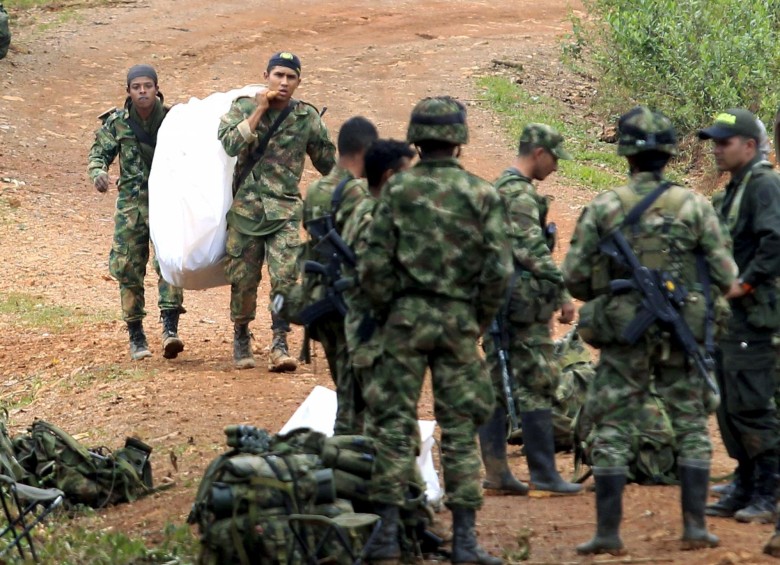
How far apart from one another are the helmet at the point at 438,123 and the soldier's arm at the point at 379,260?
31 cm

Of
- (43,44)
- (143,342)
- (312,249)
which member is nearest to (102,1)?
(43,44)

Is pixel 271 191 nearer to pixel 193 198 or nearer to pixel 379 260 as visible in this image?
pixel 193 198

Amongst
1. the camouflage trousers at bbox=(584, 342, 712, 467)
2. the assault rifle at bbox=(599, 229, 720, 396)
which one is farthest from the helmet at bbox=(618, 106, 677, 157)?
the camouflage trousers at bbox=(584, 342, 712, 467)

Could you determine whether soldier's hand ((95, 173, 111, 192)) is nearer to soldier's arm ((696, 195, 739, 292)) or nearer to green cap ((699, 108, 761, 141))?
green cap ((699, 108, 761, 141))

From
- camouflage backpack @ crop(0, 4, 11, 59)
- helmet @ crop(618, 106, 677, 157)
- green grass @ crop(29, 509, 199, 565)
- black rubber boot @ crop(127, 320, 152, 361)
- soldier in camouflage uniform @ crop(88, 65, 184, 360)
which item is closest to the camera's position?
helmet @ crop(618, 106, 677, 157)

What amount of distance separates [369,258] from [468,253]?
383 millimetres

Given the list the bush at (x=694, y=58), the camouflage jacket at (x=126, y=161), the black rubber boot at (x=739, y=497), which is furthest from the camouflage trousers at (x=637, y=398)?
the bush at (x=694, y=58)

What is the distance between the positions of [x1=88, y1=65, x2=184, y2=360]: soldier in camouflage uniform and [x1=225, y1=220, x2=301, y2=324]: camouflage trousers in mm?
782

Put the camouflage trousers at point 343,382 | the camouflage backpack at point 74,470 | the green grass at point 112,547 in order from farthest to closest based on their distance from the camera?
the camouflage backpack at point 74,470, the camouflage trousers at point 343,382, the green grass at point 112,547

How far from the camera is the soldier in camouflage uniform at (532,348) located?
6.96 metres

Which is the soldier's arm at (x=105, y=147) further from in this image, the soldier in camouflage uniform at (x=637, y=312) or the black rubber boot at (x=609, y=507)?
the black rubber boot at (x=609, y=507)

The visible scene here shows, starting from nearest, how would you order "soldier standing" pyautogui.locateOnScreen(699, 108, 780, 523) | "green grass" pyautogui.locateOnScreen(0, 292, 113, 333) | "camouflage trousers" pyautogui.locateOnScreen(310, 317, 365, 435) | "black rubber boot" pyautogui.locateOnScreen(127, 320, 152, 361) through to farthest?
"camouflage trousers" pyautogui.locateOnScreen(310, 317, 365, 435)
"soldier standing" pyautogui.locateOnScreen(699, 108, 780, 523)
"black rubber boot" pyautogui.locateOnScreen(127, 320, 152, 361)
"green grass" pyautogui.locateOnScreen(0, 292, 113, 333)

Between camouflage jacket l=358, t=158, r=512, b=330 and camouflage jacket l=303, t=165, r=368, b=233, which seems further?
camouflage jacket l=303, t=165, r=368, b=233

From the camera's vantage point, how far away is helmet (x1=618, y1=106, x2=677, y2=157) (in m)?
5.84
